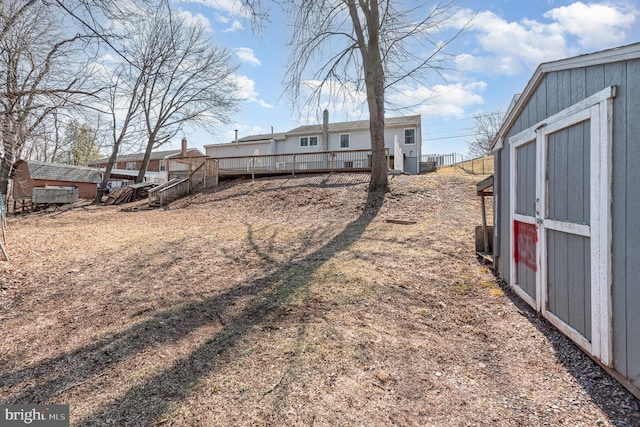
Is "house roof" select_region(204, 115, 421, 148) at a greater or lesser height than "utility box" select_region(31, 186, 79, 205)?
greater

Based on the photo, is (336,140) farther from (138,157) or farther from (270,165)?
(138,157)

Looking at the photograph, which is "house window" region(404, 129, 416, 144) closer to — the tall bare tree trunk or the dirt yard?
the tall bare tree trunk

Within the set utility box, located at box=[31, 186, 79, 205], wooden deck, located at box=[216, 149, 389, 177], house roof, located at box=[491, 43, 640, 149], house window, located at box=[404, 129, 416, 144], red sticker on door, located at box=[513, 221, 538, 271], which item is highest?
house window, located at box=[404, 129, 416, 144]

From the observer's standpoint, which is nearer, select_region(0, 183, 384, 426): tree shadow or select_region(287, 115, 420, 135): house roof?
select_region(0, 183, 384, 426): tree shadow

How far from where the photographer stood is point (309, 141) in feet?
82.6

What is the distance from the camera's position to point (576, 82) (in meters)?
2.81

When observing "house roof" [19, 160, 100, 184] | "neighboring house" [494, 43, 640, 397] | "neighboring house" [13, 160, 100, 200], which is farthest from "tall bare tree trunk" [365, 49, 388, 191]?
"house roof" [19, 160, 100, 184]

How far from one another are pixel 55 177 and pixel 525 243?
108 ft

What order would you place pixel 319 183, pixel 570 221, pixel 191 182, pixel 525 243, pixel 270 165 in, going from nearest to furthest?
pixel 570 221, pixel 525 243, pixel 319 183, pixel 191 182, pixel 270 165

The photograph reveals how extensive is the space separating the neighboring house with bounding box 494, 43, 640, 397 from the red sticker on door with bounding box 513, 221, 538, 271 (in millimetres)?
Result: 13

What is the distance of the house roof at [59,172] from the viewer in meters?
25.1

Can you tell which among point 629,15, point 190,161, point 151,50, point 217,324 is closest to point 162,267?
point 217,324

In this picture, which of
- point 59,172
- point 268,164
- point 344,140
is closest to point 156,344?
point 268,164

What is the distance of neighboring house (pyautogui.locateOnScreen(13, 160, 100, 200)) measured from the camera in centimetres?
2423
